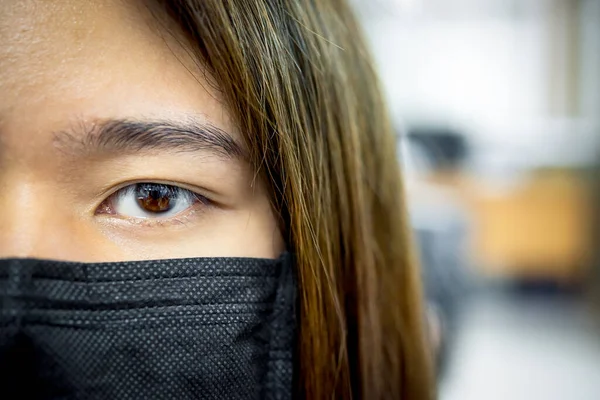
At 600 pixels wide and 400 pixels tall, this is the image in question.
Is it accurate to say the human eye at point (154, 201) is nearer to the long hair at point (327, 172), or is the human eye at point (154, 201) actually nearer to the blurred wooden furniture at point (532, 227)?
the long hair at point (327, 172)

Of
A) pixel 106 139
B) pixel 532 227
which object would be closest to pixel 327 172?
pixel 106 139

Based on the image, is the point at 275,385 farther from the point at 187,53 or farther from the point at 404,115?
the point at 404,115

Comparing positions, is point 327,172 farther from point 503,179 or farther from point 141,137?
point 503,179

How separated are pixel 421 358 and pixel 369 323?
0.62 feet

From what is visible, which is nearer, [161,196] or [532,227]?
[161,196]

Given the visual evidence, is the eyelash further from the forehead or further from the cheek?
the forehead

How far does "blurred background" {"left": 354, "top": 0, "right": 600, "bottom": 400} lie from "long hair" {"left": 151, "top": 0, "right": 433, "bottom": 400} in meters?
0.27

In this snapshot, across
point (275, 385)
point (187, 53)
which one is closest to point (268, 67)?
point (187, 53)

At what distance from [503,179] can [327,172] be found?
14.4 ft

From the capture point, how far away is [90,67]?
737 millimetres

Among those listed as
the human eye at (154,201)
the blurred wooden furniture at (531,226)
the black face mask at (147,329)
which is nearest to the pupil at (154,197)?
the human eye at (154,201)

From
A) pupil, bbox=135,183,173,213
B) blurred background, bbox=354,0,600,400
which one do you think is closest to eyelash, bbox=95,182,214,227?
pupil, bbox=135,183,173,213

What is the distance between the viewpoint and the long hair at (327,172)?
77cm

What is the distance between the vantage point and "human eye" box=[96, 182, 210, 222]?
31.9 inches
